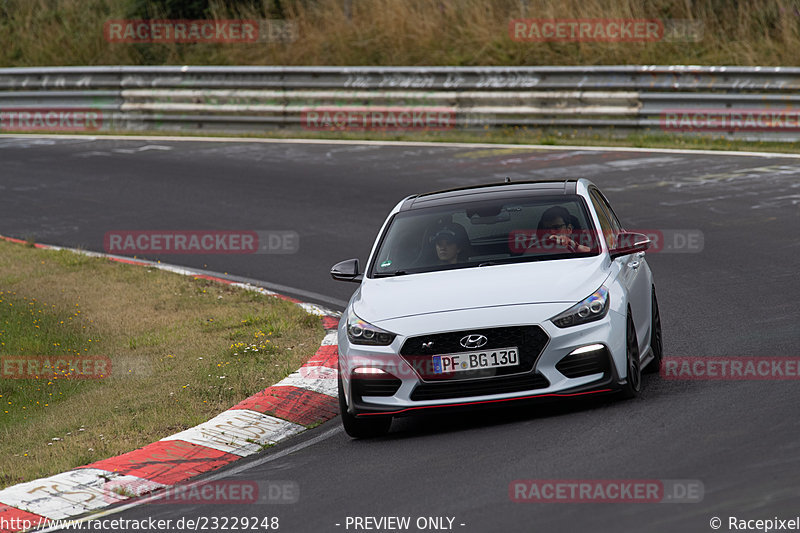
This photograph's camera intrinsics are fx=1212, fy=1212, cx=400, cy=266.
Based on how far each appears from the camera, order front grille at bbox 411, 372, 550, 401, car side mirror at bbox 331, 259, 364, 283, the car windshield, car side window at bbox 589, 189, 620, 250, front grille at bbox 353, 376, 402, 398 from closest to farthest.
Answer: front grille at bbox 411, 372, 550, 401, front grille at bbox 353, 376, 402, 398, the car windshield, car side mirror at bbox 331, 259, 364, 283, car side window at bbox 589, 189, 620, 250

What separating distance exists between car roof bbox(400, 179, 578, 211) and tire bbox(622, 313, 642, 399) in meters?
1.53

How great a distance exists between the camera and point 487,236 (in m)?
8.80

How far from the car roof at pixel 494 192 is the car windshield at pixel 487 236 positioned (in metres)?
0.10

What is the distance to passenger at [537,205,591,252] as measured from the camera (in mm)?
8508

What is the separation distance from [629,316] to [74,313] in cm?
647

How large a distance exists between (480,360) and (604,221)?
6.89 feet

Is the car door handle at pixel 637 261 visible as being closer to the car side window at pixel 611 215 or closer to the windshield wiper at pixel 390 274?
the car side window at pixel 611 215

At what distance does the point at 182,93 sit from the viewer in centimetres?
2523

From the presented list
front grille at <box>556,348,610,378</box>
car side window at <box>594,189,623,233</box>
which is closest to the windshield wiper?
front grille at <box>556,348,610,378</box>

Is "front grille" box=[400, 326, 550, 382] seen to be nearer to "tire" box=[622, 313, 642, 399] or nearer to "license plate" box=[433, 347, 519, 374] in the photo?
"license plate" box=[433, 347, 519, 374]

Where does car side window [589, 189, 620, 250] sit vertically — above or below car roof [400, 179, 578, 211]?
below

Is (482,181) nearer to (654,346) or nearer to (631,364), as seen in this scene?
(654,346)

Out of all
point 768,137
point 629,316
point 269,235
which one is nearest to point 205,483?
point 629,316

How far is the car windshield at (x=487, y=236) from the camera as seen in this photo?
8.49m
